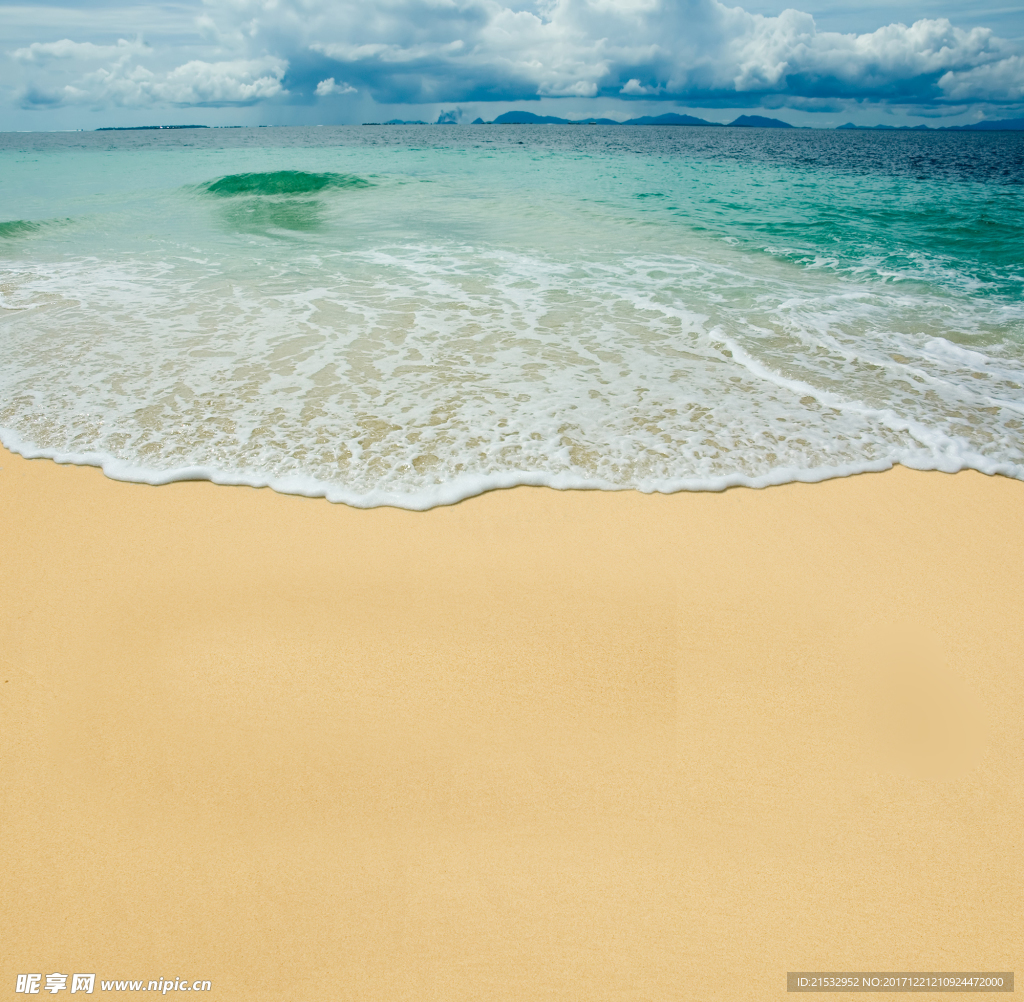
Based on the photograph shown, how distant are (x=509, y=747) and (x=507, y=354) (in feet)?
13.2

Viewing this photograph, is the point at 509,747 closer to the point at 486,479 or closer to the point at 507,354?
the point at 486,479

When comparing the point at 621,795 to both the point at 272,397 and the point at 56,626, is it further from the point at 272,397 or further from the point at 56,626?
the point at 272,397

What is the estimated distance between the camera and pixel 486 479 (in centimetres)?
375

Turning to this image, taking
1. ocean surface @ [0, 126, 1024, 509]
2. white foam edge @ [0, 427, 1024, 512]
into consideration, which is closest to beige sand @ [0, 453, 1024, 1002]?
white foam edge @ [0, 427, 1024, 512]

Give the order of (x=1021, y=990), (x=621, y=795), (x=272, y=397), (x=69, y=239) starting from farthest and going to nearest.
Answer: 1. (x=69, y=239)
2. (x=272, y=397)
3. (x=621, y=795)
4. (x=1021, y=990)

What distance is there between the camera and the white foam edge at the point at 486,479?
3.60 metres

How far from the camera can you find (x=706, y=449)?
4.08 metres

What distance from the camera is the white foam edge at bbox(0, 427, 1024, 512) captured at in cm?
360

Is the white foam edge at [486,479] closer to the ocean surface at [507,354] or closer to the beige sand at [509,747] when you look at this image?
the ocean surface at [507,354]

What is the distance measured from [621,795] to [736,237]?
12.4 metres

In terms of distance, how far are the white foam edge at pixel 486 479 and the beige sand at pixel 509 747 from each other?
16 cm

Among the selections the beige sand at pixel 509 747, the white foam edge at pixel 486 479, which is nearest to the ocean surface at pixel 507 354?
the white foam edge at pixel 486 479

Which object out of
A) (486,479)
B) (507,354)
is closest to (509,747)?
(486,479)

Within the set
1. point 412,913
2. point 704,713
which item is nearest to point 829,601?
point 704,713
